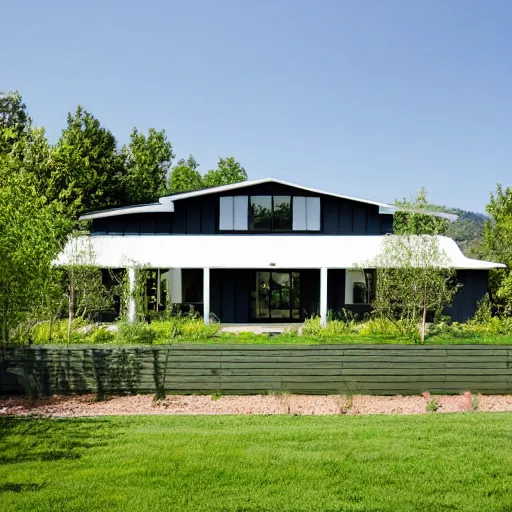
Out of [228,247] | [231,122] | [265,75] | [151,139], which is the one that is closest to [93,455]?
[228,247]

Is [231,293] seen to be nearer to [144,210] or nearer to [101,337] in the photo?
[144,210]

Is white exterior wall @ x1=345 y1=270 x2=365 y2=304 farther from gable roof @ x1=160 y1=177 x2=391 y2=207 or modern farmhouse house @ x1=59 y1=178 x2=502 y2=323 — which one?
gable roof @ x1=160 y1=177 x2=391 y2=207

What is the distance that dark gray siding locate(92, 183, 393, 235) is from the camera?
84.9ft

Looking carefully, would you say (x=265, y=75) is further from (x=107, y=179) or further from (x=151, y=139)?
(x=151, y=139)

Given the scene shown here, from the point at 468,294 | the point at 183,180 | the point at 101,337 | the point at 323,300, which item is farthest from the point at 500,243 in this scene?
the point at 183,180

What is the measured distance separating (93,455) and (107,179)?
3288cm

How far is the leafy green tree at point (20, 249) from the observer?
1091 cm

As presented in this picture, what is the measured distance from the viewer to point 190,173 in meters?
56.6

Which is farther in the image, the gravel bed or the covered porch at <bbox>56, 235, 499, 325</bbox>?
the covered porch at <bbox>56, 235, 499, 325</bbox>

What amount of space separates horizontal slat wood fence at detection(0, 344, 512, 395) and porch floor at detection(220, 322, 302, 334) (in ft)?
24.9

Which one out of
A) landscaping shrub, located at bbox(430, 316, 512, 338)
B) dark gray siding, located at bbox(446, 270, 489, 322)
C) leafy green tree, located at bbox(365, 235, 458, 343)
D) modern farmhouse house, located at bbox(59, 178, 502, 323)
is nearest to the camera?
leafy green tree, located at bbox(365, 235, 458, 343)

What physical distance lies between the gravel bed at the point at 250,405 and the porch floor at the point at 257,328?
807 cm

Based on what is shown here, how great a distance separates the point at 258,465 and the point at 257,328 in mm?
14860

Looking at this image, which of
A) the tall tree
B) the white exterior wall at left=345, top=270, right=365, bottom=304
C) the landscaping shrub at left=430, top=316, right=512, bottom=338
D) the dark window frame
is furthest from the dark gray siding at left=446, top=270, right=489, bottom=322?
the tall tree
